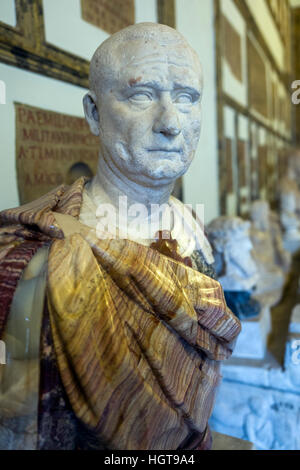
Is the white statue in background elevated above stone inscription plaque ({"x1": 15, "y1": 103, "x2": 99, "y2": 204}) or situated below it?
below

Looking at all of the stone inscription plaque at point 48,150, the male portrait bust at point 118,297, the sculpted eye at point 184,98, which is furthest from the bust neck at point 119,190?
the stone inscription plaque at point 48,150

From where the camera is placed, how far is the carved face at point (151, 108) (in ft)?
3.24

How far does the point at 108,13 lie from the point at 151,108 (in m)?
1.19

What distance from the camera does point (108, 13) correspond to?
1.91 metres

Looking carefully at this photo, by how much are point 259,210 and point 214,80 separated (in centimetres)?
116

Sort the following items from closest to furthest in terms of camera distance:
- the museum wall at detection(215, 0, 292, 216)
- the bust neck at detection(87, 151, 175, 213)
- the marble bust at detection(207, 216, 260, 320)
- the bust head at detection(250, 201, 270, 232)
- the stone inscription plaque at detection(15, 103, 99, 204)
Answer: the bust neck at detection(87, 151, 175, 213), the stone inscription plaque at detection(15, 103, 99, 204), the marble bust at detection(207, 216, 260, 320), the bust head at detection(250, 201, 270, 232), the museum wall at detection(215, 0, 292, 216)

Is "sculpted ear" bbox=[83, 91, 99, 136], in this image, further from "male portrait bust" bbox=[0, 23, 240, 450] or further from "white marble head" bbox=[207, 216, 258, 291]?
"white marble head" bbox=[207, 216, 258, 291]

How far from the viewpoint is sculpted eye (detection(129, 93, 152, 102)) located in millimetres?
1011

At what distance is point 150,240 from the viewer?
1.15 m

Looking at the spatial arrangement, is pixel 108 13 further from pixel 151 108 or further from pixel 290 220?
pixel 290 220

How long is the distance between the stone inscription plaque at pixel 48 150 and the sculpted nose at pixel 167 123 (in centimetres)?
67

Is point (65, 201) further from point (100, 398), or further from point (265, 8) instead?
point (265, 8)

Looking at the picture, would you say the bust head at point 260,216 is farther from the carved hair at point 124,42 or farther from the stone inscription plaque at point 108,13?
the carved hair at point 124,42

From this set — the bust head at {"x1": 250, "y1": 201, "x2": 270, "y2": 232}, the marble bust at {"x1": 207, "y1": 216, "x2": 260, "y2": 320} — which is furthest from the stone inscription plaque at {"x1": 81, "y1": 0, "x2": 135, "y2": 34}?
the bust head at {"x1": 250, "y1": 201, "x2": 270, "y2": 232}
